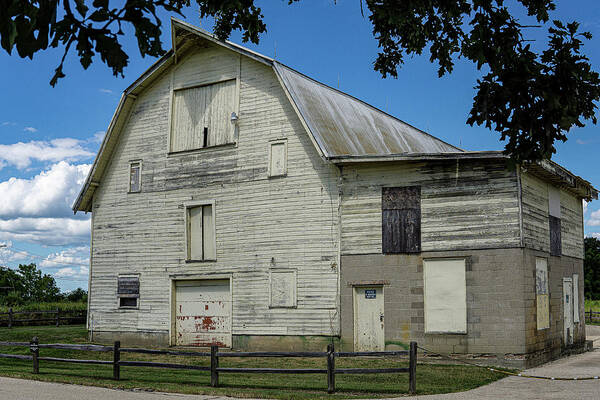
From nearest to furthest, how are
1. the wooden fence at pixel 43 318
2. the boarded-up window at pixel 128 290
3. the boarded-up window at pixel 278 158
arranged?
1. the boarded-up window at pixel 278 158
2. the boarded-up window at pixel 128 290
3. the wooden fence at pixel 43 318

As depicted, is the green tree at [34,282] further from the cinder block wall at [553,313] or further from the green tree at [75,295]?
the cinder block wall at [553,313]

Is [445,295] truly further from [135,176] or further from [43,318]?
[43,318]

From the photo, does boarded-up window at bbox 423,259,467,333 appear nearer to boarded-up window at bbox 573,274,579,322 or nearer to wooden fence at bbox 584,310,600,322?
boarded-up window at bbox 573,274,579,322

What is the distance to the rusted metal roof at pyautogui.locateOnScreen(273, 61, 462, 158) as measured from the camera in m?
21.6

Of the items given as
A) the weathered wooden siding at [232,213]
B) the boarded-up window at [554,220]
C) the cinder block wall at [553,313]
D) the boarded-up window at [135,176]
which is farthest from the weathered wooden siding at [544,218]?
the boarded-up window at [135,176]

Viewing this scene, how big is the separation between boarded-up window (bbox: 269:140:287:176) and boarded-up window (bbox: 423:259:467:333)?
5.47 meters

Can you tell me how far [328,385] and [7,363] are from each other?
1089 centimetres

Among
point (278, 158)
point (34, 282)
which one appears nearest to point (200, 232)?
point (278, 158)

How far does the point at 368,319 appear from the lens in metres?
20.4

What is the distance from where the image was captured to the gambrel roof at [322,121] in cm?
2091

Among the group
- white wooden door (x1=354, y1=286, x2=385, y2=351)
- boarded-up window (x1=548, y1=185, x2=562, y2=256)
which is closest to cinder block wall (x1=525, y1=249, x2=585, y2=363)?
boarded-up window (x1=548, y1=185, x2=562, y2=256)

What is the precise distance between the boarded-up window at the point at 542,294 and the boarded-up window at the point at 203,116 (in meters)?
10.5

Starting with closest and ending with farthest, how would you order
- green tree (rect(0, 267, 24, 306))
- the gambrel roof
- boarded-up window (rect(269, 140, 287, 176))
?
the gambrel roof < boarded-up window (rect(269, 140, 287, 176)) < green tree (rect(0, 267, 24, 306))

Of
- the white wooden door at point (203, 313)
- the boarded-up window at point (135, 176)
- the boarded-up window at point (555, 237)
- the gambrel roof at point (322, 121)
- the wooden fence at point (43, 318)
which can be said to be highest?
the gambrel roof at point (322, 121)
